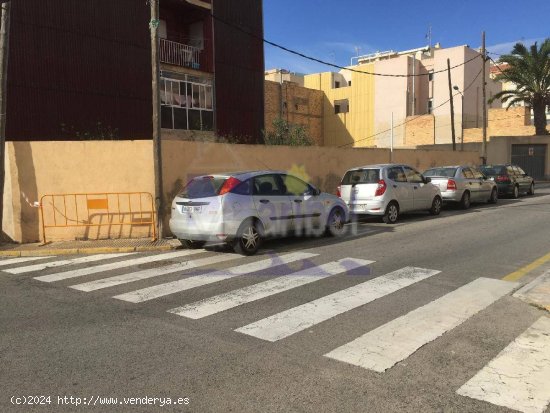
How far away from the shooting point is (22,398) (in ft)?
11.4

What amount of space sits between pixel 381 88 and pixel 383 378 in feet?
169

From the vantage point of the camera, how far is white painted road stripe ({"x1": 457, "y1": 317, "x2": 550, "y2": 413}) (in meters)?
3.38

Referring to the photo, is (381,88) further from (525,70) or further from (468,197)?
(468,197)

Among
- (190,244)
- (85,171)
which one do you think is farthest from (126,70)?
(190,244)

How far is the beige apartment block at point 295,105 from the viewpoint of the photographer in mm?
46156

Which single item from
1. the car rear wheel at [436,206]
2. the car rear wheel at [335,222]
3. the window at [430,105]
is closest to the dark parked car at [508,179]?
the car rear wheel at [436,206]

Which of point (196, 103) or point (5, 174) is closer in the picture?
point (5, 174)

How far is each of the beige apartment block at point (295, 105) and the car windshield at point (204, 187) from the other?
35421mm

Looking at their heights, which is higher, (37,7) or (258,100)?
(37,7)

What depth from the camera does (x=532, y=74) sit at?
3316cm

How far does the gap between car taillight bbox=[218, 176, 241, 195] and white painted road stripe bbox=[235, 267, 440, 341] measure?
10.5 ft

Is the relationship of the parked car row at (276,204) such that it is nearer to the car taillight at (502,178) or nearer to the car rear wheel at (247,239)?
the car rear wheel at (247,239)

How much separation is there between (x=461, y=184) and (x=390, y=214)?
4.56 meters

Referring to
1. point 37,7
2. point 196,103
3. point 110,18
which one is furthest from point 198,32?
point 37,7
